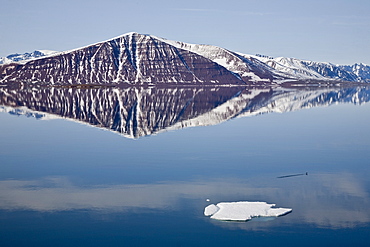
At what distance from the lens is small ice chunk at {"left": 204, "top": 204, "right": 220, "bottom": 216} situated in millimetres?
24047

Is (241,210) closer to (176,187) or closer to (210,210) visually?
(210,210)

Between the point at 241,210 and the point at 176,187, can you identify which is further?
the point at 176,187

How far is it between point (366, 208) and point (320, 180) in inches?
231

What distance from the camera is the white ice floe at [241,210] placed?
23.6m

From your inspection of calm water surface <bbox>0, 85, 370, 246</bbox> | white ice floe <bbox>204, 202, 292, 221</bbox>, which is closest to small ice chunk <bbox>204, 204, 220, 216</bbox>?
white ice floe <bbox>204, 202, 292, 221</bbox>

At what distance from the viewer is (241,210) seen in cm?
2428

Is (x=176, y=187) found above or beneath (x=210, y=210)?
above

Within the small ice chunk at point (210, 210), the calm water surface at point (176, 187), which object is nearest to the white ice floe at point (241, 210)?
the small ice chunk at point (210, 210)

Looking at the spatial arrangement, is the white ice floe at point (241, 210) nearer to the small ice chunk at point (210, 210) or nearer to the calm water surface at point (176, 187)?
the small ice chunk at point (210, 210)

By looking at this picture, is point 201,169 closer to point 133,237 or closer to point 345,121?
point 133,237

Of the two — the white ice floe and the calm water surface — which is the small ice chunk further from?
the calm water surface

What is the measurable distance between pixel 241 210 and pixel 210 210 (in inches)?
55.2

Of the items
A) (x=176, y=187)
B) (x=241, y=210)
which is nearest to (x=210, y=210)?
(x=241, y=210)

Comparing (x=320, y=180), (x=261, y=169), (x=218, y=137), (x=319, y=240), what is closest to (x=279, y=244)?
(x=319, y=240)
